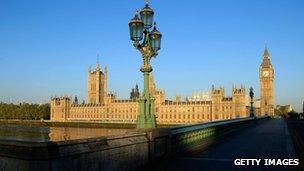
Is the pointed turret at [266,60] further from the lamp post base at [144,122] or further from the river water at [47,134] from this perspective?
the lamp post base at [144,122]

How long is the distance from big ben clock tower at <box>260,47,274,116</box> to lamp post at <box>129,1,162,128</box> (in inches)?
6024

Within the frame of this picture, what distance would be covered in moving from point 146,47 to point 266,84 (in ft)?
535

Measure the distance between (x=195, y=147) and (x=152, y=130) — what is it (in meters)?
4.95

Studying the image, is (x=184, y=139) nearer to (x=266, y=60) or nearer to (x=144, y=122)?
(x=144, y=122)

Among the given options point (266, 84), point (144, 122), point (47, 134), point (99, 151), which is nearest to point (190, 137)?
point (144, 122)

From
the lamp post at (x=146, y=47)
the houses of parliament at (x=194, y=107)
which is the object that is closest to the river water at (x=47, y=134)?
the houses of parliament at (x=194, y=107)

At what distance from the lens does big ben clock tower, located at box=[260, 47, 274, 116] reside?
167000 mm

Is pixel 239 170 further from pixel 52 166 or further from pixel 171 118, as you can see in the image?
pixel 171 118

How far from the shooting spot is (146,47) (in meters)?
15.9

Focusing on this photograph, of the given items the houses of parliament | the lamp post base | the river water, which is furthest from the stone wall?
the houses of parliament

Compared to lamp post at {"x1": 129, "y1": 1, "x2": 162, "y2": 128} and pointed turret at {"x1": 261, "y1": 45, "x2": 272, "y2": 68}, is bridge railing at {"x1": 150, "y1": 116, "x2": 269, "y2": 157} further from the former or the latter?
pointed turret at {"x1": 261, "y1": 45, "x2": 272, "y2": 68}

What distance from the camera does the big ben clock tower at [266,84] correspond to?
167000 mm

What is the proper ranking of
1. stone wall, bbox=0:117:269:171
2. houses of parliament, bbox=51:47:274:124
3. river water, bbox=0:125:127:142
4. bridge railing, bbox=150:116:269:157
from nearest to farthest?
1. stone wall, bbox=0:117:269:171
2. bridge railing, bbox=150:116:269:157
3. river water, bbox=0:125:127:142
4. houses of parliament, bbox=51:47:274:124

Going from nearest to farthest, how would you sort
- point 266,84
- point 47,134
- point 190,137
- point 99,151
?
1. point 99,151
2. point 190,137
3. point 47,134
4. point 266,84
